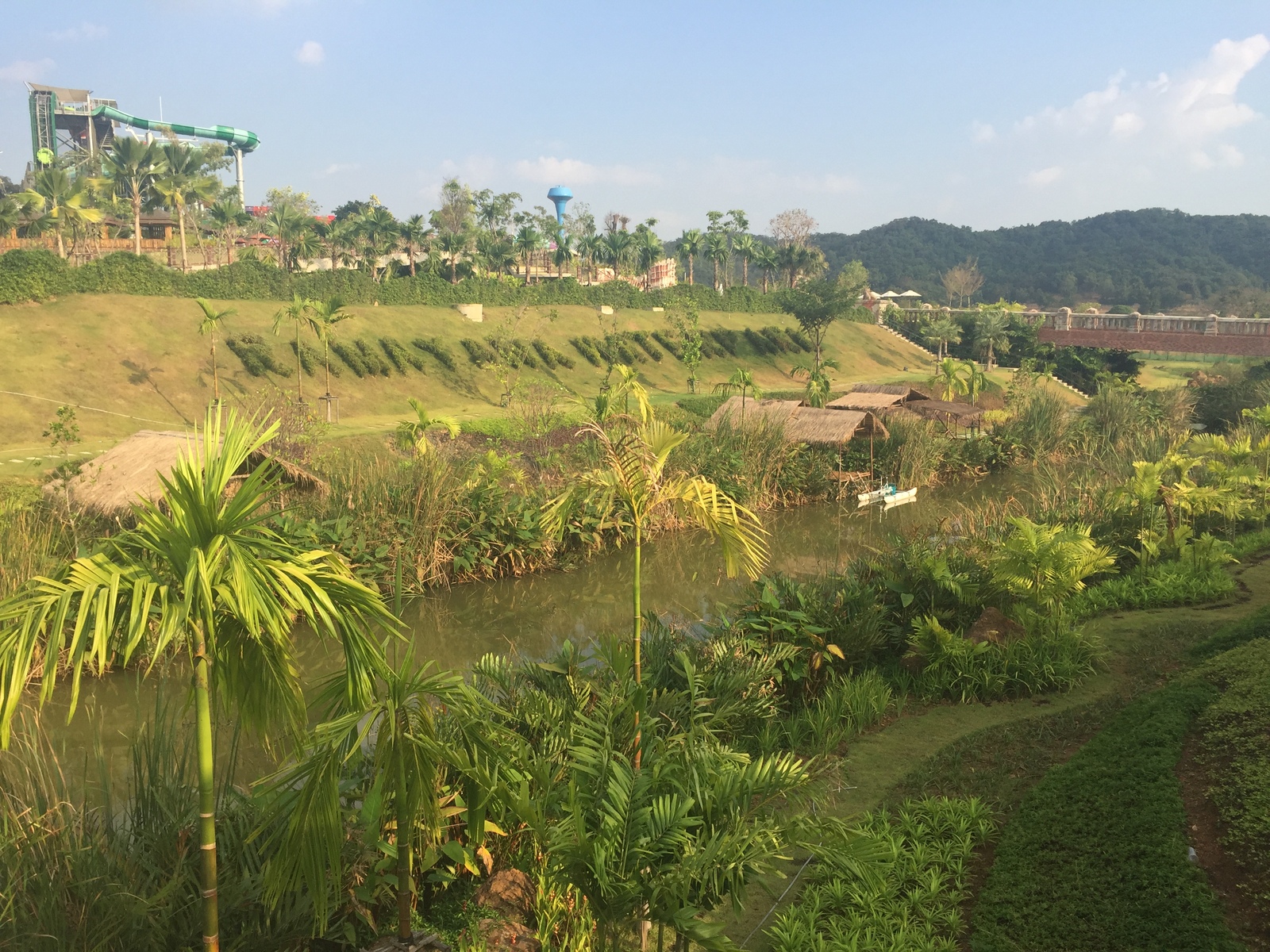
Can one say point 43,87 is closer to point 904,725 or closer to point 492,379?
point 492,379

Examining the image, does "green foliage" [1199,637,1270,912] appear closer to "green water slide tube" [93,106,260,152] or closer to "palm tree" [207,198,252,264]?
"palm tree" [207,198,252,264]

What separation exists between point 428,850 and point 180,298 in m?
28.8

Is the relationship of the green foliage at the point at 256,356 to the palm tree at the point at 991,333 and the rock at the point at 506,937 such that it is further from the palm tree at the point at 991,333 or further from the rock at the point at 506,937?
the palm tree at the point at 991,333

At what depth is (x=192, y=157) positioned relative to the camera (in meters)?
56.8

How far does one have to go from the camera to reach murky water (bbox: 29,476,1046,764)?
843 centimetres

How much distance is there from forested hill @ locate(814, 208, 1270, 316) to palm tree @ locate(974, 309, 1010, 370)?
84.5ft

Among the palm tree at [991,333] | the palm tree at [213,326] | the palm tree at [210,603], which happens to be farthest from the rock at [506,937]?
the palm tree at [991,333]

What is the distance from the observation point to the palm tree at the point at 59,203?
40.2 metres

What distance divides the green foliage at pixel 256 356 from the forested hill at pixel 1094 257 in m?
58.5

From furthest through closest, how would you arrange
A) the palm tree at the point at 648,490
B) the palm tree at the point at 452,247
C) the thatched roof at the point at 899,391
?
the palm tree at the point at 452,247 < the thatched roof at the point at 899,391 < the palm tree at the point at 648,490

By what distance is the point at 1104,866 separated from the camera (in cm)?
453

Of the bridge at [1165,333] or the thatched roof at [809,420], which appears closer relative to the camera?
the thatched roof at [809,420]

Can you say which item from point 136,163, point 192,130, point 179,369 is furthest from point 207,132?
point 179,369

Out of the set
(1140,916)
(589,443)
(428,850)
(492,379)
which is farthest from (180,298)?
(1140,916)
